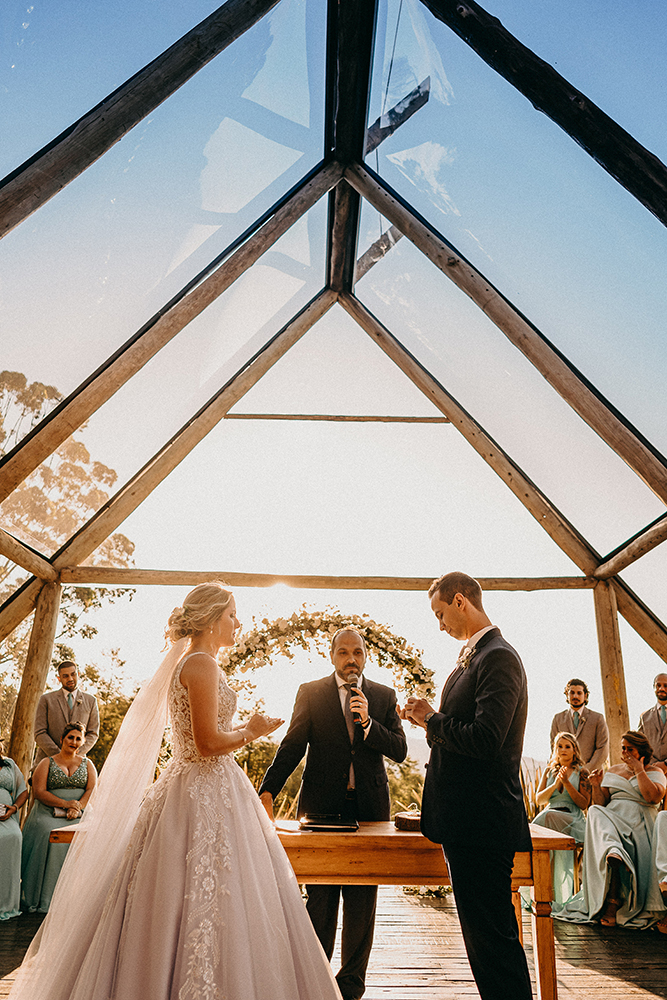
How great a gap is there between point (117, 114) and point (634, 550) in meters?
4.86

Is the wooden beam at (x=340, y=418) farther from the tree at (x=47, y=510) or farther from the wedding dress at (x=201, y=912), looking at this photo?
the wedding dress at (x=201, y=912)

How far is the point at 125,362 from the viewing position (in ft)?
15.1

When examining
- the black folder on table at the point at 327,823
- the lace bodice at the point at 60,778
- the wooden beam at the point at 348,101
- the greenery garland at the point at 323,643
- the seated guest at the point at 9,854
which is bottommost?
the seated guest at the point at 9,854

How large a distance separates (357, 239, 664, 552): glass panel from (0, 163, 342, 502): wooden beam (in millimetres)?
1284

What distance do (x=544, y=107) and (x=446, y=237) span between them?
1808 millimetres

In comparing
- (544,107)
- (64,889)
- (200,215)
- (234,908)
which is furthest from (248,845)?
(200,215)

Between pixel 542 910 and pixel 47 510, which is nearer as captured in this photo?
pixel 542 910

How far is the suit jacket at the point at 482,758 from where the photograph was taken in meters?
2.03

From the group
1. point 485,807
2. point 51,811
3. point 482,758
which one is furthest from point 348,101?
point 51,811

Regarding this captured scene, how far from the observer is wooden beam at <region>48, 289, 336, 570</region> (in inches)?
247

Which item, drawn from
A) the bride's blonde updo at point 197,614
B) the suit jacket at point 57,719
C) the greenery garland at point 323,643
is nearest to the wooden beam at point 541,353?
the greenery garland at point 323,643

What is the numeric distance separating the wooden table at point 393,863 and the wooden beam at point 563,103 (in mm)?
2590

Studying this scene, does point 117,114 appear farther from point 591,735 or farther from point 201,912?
point 591,735

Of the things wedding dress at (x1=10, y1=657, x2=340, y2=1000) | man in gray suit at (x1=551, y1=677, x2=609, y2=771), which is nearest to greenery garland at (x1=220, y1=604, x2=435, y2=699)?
man in gray suit at (x1=551, y1=677, x2=609, y2=771)
